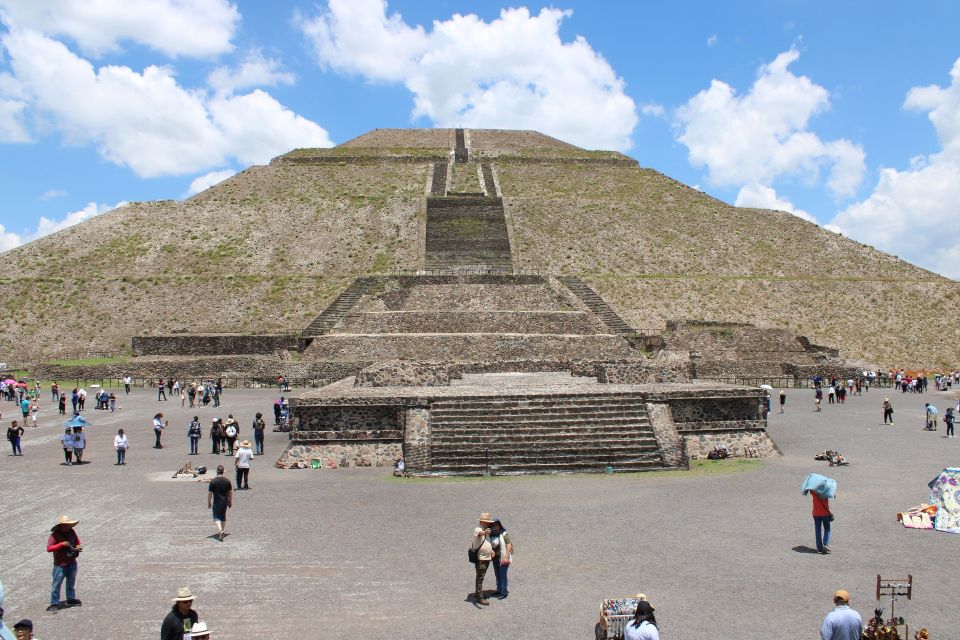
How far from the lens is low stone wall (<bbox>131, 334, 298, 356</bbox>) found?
3562cm

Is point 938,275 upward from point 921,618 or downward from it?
upward

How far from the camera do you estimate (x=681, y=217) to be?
179 ft

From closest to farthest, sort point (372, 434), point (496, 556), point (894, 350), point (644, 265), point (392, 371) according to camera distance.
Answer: point (496, 556) → point (372, 434) → point (392, 371) → point (894, 350) → point (644, 265)

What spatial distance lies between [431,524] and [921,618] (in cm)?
614

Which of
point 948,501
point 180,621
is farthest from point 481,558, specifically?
point 948,501

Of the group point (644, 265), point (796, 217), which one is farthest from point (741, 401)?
point (796, 217)

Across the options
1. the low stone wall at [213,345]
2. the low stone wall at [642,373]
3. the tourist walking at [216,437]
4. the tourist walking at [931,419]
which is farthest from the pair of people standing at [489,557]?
the low stone wall at [213,345]

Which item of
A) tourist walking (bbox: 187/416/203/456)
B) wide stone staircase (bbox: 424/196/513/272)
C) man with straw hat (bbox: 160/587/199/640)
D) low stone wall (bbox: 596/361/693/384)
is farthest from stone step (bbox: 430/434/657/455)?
wide stone staircase (bbox: 424/196/513/272)

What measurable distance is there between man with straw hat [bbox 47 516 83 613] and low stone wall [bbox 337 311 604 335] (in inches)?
1066

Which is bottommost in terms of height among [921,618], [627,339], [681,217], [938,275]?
[921,618]

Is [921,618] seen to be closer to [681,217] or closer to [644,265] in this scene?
[644,265]

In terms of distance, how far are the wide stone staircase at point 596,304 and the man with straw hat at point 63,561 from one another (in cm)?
3026

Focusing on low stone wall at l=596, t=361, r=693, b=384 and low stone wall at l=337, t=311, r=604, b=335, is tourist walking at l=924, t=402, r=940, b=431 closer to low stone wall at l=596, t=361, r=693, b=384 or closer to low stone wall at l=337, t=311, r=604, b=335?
low stone wall at l=596, t=361, r=693, b=384

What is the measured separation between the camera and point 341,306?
129ft
